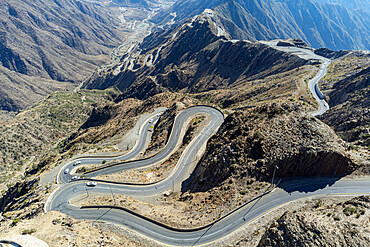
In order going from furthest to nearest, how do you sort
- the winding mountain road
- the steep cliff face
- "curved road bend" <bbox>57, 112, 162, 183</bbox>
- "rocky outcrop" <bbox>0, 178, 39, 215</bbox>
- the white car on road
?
the steep cliff face, "curved road bend" <bbox>57, 112, 162, 183</bbox>, "rocky outcrop" <bbox>0, 178, 39, 215</bbox>, the white car on road, the winding mountain road

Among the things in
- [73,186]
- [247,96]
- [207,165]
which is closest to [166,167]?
[207,165]

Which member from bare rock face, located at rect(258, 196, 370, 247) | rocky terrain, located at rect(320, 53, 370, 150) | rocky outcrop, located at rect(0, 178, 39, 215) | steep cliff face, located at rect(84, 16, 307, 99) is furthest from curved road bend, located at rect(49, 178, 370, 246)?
steep cliff face, located at rect(84, 16, 307, 99)

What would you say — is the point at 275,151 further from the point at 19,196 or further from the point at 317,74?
the point at 317,74

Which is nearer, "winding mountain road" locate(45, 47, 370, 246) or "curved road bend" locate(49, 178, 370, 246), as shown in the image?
"curved road bend" locate(49, 178, 370, 246)

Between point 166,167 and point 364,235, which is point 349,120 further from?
point 166,167

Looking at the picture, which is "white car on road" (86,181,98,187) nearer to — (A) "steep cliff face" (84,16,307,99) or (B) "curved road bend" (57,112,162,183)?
(B) "curved road bend" (57,112,162,183)

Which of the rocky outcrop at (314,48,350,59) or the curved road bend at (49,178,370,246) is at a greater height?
the curved road bend at (49,178,370,246)
